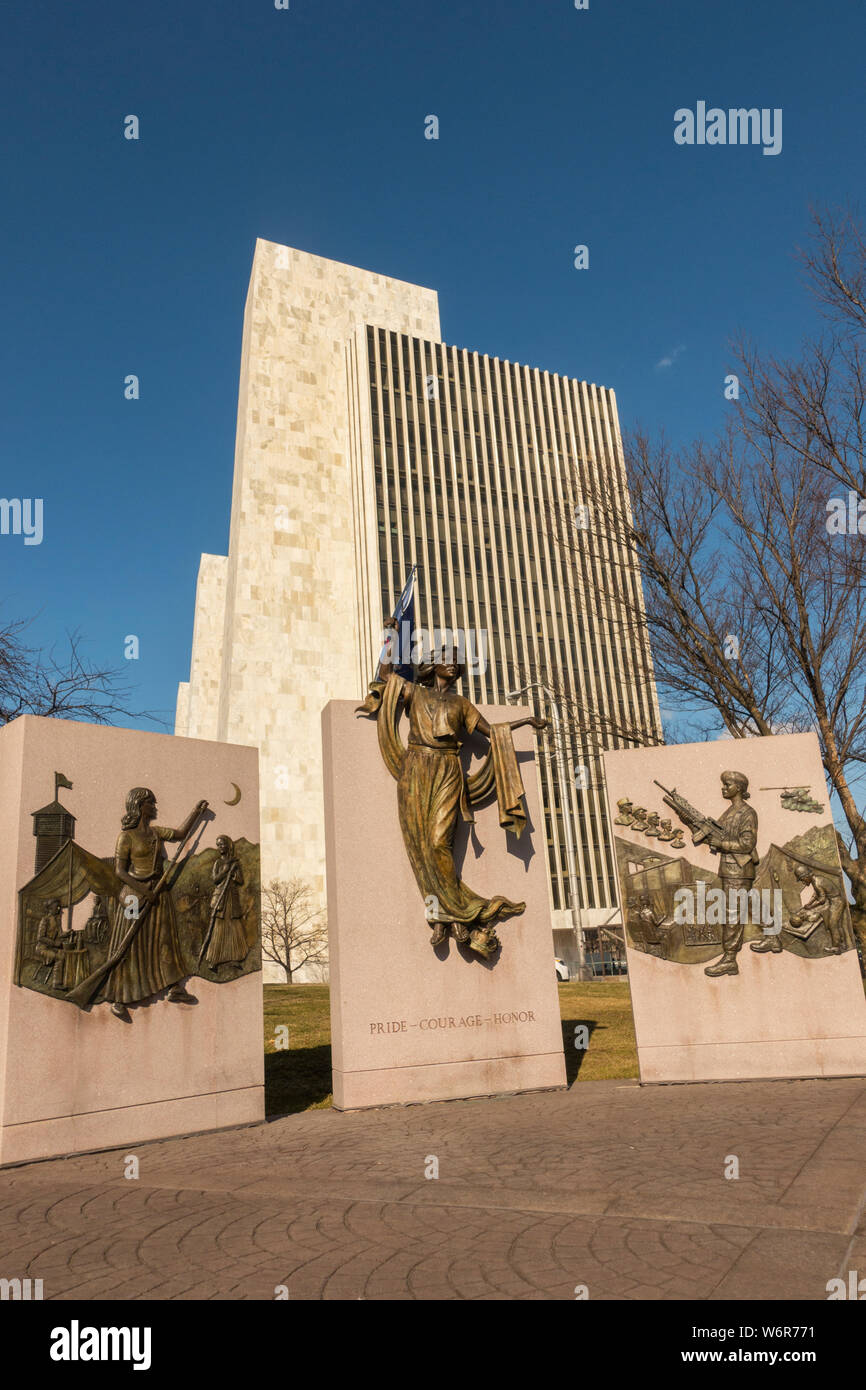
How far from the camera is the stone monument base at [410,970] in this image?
9781 millimetres

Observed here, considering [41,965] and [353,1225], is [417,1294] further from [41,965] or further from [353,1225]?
[41,965]

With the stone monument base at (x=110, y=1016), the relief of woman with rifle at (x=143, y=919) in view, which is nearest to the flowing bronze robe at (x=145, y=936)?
the relief of woman with rifle at (x=143, y=919)

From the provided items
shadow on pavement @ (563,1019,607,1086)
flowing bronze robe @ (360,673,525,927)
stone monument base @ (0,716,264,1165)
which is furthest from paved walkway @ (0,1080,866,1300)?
shadow on pavement @ (563,1019,607,1086)

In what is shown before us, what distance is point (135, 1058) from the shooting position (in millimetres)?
8414

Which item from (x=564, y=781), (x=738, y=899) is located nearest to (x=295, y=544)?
(x=564, y=781)

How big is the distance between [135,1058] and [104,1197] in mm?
2052

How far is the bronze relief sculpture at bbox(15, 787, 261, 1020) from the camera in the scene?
8.03m

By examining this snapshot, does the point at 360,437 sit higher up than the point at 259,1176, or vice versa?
the point at 360,437

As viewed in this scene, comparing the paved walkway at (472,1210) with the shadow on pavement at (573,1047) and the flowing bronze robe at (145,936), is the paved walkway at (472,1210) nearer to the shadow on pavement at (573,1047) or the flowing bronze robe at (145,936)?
the flowing bronze robe at (145,936)

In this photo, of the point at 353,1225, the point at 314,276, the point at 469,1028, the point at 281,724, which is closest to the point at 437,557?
the point at 281,724

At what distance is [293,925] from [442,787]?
39895mm

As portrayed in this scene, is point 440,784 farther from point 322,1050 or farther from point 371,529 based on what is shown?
point 371,529

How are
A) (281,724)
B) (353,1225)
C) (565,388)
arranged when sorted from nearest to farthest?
(353,1225) < (281,724) < (565,388)

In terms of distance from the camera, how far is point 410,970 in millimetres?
10070
